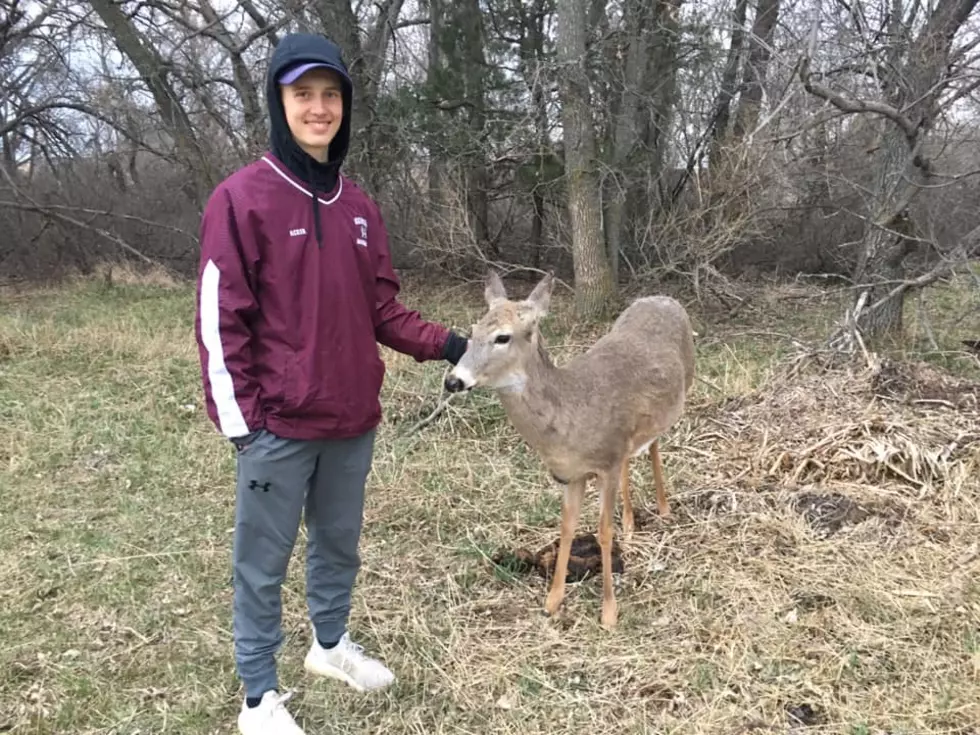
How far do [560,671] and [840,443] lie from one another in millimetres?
2469

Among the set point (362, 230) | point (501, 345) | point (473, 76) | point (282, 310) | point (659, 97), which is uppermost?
point (473, 76)

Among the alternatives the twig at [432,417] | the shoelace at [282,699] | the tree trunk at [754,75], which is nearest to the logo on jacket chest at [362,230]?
the shoelace at [282,699]

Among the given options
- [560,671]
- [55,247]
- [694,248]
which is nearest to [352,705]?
[560,671]

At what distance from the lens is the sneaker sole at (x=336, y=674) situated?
9.92 feet

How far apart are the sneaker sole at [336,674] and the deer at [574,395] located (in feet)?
3.11

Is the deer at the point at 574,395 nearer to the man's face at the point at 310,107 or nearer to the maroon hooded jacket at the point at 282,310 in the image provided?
the maroon hooded jacket at the point at 282,310

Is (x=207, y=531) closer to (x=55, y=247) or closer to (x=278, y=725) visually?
(x=278, y=725)

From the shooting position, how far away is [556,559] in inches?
153

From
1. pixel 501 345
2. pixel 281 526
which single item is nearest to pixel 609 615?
pixel 501 345

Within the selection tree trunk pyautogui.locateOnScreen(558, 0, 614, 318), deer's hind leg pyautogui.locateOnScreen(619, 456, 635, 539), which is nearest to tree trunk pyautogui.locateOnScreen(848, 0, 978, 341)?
deer's hind leg pyautogui.locateOnScreen(619, 456, 635, 539)

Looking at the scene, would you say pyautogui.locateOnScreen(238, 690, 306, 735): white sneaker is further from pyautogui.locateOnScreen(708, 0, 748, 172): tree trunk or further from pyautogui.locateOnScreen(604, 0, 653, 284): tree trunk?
pyautogui.locateOnScreen(708, 0, 748, 172): tree trunk

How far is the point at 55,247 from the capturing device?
14.1 meters

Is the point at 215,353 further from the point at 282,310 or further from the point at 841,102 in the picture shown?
the point at 841,102

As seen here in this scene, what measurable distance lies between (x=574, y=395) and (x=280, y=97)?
1770mm
